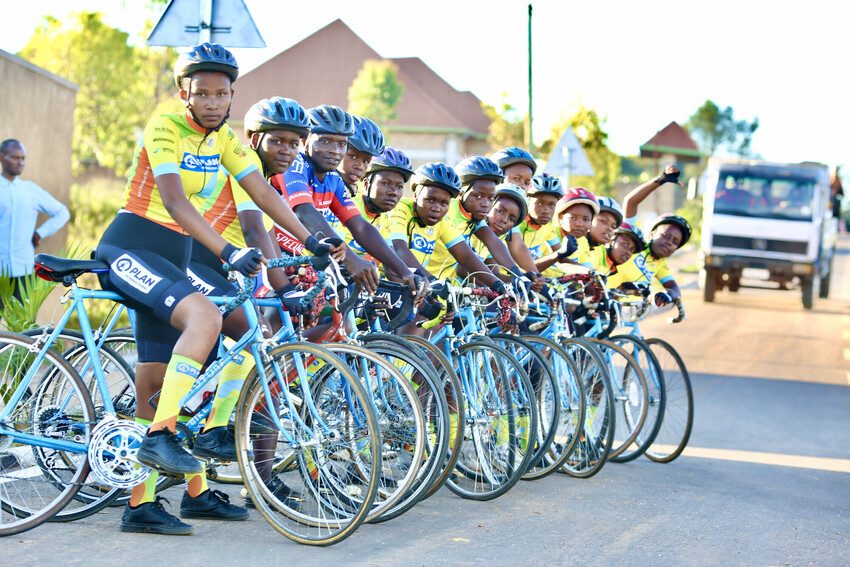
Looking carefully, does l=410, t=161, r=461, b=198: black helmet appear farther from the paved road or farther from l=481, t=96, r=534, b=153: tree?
l=481, t=96, r=534, b=153: tree

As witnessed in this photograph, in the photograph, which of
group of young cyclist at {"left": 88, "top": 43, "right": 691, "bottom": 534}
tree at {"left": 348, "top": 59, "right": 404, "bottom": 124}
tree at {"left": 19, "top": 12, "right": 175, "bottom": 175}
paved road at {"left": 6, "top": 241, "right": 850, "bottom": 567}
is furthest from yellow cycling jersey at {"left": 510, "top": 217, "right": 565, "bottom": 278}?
tree at {"left": 348, "top": 59, "right": 404, "bottom": 124}

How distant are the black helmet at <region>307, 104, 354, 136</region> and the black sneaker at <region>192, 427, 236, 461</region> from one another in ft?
5.90

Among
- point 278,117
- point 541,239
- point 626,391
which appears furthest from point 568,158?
point 278,117

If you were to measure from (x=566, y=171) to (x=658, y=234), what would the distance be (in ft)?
33.1

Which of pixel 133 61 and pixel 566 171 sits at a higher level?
pixel 133 61

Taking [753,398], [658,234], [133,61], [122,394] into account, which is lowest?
[753,398]

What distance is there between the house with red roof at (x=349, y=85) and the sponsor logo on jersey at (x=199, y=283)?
54586 millimetres

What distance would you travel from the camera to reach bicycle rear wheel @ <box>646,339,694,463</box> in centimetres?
920

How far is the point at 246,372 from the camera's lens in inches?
235

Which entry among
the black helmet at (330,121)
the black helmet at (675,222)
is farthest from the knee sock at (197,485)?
the black helmet at (675,222)

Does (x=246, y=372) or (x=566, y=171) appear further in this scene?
(x=566, y=171)

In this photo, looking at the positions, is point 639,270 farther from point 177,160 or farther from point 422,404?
point 177,160

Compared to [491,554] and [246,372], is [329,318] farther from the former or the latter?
[491,554]

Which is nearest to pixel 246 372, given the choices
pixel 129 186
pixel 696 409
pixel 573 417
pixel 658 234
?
pixel 129 186
